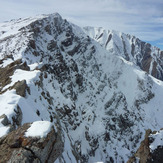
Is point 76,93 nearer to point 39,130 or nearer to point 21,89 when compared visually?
point 21,89

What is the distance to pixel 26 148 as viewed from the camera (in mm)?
6125

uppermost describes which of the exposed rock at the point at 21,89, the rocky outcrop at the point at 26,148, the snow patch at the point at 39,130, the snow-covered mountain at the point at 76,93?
the snow patch at the point at 39,130

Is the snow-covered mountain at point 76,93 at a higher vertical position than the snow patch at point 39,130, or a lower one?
lower

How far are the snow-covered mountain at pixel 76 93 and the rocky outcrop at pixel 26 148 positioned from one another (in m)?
1.71

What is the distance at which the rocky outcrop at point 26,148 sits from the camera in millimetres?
5887

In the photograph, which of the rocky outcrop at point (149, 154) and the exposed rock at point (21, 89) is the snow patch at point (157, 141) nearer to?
the rocky outcrop at point (149, 154)

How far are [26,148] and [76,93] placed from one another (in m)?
54.8

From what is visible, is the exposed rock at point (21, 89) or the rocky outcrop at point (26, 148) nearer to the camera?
the rocky outcrop at point (26, 148)

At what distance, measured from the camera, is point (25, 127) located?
7203mm

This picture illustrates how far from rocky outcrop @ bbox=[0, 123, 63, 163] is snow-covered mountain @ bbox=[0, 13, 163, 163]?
1714 mm

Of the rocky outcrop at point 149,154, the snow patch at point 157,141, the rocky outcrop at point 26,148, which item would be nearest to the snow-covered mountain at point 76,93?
the rocky outcrop at point 26,148

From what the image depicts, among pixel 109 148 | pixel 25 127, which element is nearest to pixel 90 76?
pixel 109 148

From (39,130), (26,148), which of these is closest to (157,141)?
(39,130)

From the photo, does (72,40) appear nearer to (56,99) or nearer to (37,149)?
(56,99)
